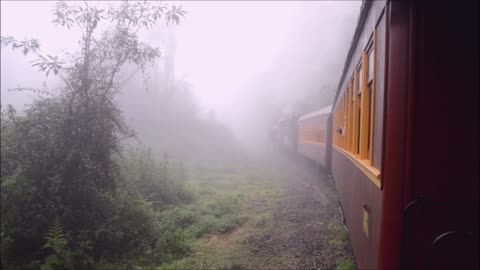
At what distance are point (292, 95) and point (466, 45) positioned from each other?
55554 mm

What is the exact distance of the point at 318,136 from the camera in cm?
1387

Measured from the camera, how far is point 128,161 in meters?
10.2

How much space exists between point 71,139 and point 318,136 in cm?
967

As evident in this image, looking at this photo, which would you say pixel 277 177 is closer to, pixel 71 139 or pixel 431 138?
pixel 71 139

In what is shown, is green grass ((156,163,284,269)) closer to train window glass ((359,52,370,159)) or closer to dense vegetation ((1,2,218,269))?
dense vegetation ((1,2,218,269))

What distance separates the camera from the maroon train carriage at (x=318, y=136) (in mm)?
12203

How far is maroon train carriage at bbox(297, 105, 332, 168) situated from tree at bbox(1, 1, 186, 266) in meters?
7.12

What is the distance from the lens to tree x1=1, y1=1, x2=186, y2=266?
537 centimetres

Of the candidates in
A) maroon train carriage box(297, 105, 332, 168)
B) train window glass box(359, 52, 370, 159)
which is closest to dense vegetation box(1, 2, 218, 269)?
train window glass box(359, 52, 370, 159)

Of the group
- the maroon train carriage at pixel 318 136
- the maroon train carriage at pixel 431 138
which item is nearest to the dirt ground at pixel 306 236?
the maroon train carriage at pixel 318 136

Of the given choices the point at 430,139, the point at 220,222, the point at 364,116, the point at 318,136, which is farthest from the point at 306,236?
the point at 318,136

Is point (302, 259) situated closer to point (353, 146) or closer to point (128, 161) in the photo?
point (353, 146)

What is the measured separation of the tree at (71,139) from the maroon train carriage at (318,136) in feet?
23.4

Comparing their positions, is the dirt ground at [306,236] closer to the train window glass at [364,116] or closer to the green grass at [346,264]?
the green grass at [346,264]
